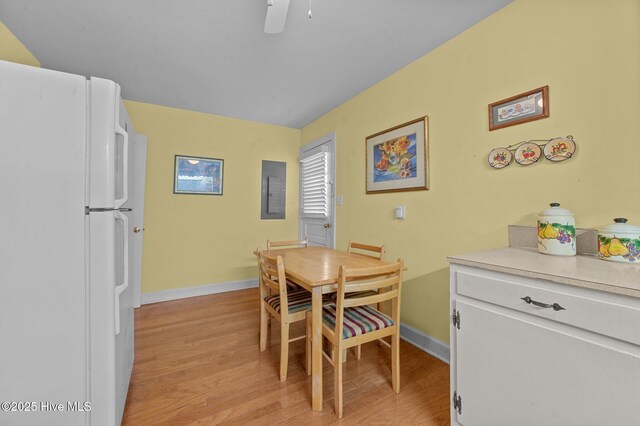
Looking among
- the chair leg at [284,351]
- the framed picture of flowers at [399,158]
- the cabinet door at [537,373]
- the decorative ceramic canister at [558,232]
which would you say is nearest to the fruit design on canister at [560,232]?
the decorative ceramic canister at [558,232]

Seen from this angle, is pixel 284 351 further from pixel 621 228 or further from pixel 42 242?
pixel 621 228

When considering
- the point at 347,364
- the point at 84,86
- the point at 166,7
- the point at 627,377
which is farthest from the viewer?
the point at 347,364

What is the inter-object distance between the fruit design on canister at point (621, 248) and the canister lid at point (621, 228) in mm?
25

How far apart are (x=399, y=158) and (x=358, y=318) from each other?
144 cm

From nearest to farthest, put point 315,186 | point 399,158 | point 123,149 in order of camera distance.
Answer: point 123,149
point 399,158
point 315,186

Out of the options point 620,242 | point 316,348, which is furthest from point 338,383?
point 620,242

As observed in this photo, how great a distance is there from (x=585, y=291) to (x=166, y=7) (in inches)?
100

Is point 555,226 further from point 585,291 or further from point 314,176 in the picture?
point 314,176

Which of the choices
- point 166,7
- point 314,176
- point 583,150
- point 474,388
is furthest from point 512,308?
point 314,176

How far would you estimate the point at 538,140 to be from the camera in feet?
4.74

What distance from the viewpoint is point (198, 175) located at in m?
3.34

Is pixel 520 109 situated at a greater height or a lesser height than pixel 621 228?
greater

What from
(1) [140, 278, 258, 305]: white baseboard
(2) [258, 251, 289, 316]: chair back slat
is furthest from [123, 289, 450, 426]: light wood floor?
(1) [140, 278, 258, 305]: white baseboard

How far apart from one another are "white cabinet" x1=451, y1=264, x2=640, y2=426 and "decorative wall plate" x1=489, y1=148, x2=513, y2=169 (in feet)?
2.73
